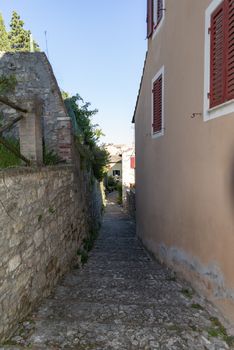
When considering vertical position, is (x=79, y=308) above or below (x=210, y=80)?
below

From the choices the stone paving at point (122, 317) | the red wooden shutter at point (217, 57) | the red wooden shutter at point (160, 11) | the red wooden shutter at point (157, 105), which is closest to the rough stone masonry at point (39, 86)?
the red wooden shutter at point (157, 105)

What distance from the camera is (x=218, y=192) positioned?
12.2 ft

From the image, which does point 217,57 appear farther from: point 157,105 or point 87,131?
point 87,131

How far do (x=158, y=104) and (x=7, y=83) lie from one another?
3.63 meters

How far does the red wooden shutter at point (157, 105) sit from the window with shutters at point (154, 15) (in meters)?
1.22

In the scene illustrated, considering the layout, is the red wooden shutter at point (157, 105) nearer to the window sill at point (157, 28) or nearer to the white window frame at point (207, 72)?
the window sill at point (157, 28)

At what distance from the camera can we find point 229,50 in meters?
3.53

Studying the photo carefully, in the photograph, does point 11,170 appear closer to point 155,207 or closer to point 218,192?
point 218,192

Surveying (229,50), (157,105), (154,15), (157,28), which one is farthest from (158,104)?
(229,50)

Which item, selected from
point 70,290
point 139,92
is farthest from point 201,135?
point 139,92

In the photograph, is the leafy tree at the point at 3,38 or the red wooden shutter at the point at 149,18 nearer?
the red wooden shutter at the point at 149,18

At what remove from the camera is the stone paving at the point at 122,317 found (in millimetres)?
3012

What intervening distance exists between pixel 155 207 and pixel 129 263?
1495mm

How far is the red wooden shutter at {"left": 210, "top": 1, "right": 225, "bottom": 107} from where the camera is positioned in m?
3.66
